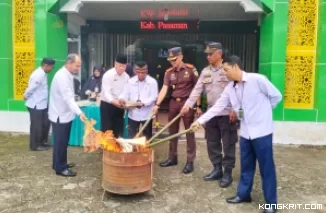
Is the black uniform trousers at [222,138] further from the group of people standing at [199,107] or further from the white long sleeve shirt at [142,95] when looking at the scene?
the white long sleeve shirt at [142,95]

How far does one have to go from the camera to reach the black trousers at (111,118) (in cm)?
579

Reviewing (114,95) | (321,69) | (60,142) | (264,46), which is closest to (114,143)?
(60,142)

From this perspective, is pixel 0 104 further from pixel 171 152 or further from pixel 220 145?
pixel 220 145

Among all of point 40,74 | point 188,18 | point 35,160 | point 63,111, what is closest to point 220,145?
point 63,111

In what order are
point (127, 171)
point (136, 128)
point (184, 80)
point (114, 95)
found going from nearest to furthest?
point (127, 171), point (184, 80), point (136, 128), point (114, 95)

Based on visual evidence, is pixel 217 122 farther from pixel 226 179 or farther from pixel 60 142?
pixel 60 142

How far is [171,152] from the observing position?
18.0 ft

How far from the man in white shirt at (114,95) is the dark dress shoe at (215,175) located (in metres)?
1.71

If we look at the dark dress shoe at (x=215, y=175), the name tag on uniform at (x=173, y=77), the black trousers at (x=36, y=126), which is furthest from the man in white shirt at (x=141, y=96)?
the black trousers at (x=36, y=126)

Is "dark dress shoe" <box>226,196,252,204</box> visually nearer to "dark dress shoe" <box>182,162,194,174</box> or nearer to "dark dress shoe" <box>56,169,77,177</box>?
"dark dress shoe" <box>182,162,194,174</box>

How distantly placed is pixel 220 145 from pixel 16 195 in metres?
2.63

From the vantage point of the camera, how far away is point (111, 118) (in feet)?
19.1

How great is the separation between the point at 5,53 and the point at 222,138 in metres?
5.30

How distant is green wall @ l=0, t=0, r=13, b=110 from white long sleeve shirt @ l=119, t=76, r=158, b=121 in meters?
3.42
